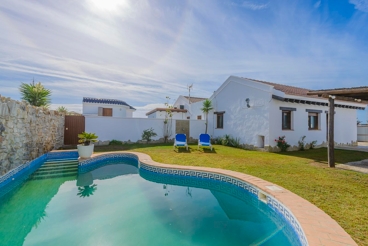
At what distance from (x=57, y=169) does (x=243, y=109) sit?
467 inches

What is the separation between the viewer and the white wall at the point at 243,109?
11.6m

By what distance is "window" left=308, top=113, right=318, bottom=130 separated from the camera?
514 inches

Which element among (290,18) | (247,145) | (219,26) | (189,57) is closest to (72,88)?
(189,57)

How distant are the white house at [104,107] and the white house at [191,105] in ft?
29.3

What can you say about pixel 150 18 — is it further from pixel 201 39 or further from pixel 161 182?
pixel 161 182

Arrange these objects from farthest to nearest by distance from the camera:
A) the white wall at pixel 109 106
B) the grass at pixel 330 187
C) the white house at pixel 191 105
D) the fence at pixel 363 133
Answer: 1. the white wall at pixel 109 106
2. the white house at pixel 191 105
3. the fence at pixel 363 133
4. the grass at pixel 330 187

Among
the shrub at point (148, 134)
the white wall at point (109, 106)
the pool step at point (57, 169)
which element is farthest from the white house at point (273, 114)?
the white wall at point (109, 106)

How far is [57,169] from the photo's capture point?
25.9ft

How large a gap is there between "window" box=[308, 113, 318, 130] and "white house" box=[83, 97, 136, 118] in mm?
22971

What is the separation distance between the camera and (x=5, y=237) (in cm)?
322

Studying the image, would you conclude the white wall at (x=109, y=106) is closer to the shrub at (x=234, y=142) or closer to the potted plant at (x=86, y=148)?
the potted plant at (x=86, y=148)

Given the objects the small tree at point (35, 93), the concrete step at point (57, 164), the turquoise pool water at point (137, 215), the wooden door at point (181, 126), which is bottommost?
the turquoise pool water at point (137, 215)

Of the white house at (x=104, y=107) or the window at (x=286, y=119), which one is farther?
the white house at (x=104, y=107)

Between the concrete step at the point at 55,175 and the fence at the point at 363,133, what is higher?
the fence at the point at 363,133
